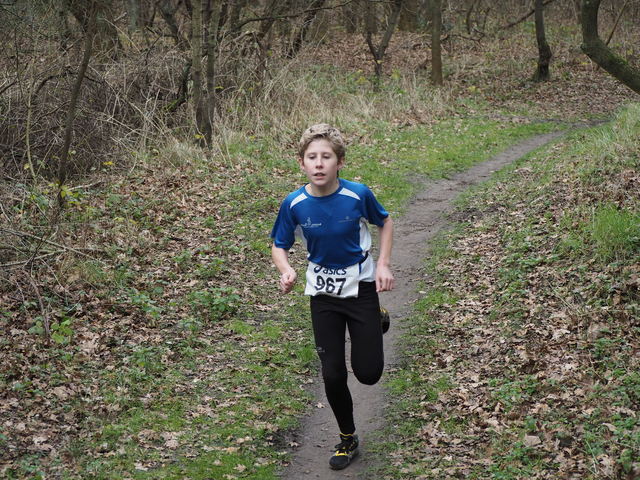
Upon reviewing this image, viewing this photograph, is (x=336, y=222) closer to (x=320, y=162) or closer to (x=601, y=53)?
(x=320, y=162)

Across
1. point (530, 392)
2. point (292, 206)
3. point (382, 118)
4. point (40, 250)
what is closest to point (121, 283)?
point (40, 250)

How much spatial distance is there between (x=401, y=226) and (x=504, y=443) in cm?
659

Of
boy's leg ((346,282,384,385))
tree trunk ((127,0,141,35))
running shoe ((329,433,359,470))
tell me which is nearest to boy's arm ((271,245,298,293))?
boy's leg ((346,282,384,385))

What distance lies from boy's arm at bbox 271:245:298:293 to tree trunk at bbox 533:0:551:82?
70.0 feet

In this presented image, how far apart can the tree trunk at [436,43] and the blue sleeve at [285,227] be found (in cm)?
1831

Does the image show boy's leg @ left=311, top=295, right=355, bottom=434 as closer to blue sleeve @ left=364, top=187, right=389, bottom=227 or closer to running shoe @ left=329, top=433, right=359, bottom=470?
running shoe @ left=329, top=433, right=359, bottom=470

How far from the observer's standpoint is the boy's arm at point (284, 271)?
4.66 metres

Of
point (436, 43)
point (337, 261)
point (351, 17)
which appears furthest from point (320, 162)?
point (351, 17)

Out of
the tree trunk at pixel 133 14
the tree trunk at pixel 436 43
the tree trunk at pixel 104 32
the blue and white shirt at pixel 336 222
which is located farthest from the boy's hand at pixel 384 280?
the tree trunk at pixel 436 43

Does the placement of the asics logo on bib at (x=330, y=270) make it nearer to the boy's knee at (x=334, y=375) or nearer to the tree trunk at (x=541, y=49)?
the boy's knee at (x=334, y=375)

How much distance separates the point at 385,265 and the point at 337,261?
12.7 inches

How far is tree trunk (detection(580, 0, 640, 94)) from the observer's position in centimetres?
644

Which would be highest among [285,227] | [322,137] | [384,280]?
[322,137]

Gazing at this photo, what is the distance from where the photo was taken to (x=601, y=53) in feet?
21.2
